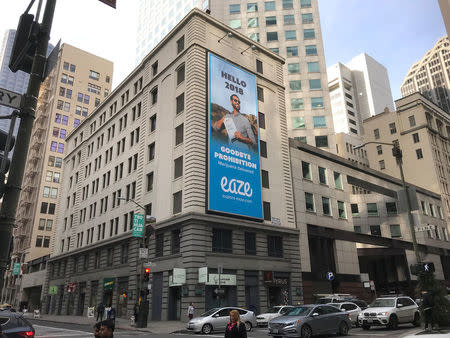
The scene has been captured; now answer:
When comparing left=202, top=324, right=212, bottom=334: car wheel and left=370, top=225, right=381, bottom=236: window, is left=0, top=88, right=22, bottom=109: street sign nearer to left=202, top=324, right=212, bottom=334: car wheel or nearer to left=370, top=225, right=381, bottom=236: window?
left=202, top=324, right=212, bottom=334: car wheel

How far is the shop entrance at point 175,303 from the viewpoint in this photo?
107ft

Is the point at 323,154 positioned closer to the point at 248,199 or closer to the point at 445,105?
the point at 248,199

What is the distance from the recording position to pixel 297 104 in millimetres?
63688

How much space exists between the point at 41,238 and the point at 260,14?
6521 centimetres

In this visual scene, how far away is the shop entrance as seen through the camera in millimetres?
32719

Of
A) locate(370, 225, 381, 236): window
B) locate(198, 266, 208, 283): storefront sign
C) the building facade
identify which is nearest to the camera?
locate(198, 266, 208, 283): storefront sign

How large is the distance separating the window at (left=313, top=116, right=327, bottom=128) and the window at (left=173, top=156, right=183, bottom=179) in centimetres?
3227

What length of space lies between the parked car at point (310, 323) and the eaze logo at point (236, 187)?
17561mm

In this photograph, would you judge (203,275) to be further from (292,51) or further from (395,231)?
(292,51)

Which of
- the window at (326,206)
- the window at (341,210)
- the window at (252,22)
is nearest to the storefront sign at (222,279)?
the window at (326,206)

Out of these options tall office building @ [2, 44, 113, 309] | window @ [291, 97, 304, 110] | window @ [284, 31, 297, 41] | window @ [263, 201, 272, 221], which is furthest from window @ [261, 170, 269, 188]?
tall office building @ [2, 44, 113, 309]

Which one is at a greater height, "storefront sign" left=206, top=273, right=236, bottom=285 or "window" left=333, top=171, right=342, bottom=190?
"window" left=333, top=171, right=342, bottom=190

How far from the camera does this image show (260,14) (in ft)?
226

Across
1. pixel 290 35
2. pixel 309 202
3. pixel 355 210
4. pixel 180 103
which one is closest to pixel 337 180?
pixel 309 202
